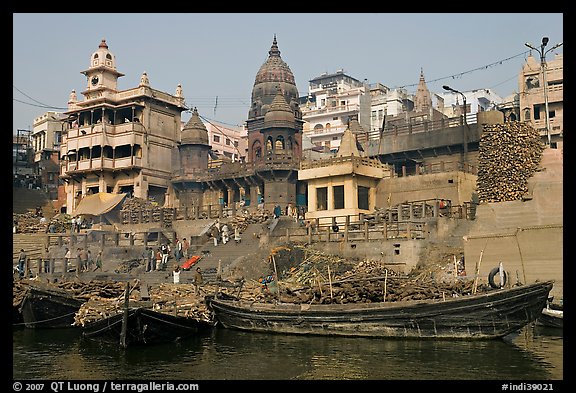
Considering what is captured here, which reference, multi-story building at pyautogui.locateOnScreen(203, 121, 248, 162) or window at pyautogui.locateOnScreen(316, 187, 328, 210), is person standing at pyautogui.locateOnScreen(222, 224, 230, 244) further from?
multi-story building at pyautogui.locateOnScreen(203, 121, 248, 162)

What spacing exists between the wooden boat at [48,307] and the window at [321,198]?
61.0 ft

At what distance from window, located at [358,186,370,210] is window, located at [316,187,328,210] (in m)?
2.29

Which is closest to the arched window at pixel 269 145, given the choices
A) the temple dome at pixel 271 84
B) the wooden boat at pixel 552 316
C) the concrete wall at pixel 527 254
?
the temple dome at pixel 271 84

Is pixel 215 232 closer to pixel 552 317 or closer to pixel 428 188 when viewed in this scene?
pixel 428 188

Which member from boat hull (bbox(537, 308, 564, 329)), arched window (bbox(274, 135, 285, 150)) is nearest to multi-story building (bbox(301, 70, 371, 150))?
arched window (bbox(274, 135, 285, 150))

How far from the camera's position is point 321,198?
132 ft

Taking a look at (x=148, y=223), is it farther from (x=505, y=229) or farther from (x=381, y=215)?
(x=505, y=229)

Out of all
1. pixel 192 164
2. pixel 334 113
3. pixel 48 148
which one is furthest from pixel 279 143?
pixel 48 148

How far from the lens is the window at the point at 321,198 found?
39.9m

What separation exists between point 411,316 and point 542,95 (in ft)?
113

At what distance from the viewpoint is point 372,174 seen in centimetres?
3928
